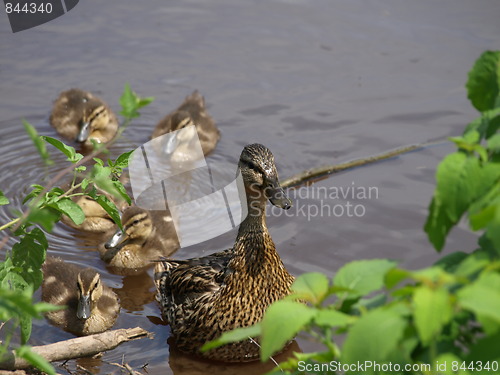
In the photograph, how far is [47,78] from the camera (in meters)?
6.93

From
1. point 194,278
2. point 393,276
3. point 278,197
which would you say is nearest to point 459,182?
point 393,276

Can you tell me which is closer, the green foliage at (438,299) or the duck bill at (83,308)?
the green foliage at (438,299)

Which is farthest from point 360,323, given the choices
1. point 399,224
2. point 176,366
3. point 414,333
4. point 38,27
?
point 38,27

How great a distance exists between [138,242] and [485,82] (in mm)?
3558

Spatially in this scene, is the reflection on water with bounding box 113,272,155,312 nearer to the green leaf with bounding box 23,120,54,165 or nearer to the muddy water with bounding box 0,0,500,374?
the muddy water with bounding box 0,0,500,374

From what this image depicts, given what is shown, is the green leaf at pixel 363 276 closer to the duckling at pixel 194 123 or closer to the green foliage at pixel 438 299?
the green foliage at pixel 438 299

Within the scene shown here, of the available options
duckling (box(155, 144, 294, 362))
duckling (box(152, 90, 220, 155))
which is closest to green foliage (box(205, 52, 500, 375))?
duckling (box(155, 144, 294, 362))

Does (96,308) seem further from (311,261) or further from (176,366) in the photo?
(311,261)

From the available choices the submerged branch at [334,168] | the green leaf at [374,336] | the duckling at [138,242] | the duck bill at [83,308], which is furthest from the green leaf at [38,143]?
the submerged branch at [334,168]

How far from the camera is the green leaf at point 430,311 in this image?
1313 millimetres

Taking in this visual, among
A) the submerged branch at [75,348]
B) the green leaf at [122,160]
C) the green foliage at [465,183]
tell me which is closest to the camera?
the green foliage at [465,183]

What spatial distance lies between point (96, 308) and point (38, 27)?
3952mm

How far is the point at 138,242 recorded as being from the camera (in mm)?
5180

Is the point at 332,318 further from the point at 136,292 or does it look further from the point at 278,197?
the point at 136,292
